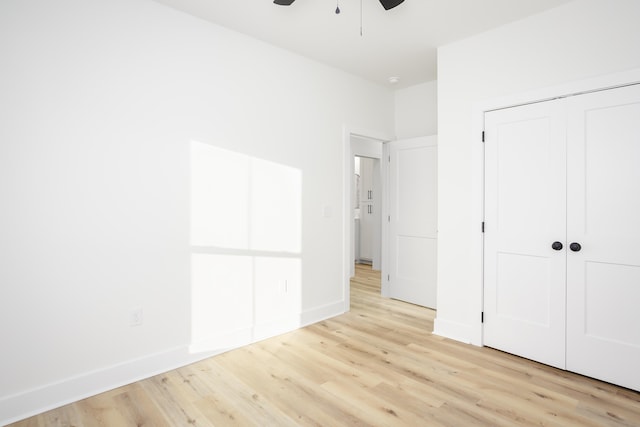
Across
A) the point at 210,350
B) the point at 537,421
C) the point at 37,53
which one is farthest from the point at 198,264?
the point at 537,421

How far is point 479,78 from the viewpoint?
9.98ft

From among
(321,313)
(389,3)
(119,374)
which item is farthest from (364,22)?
(119,374)

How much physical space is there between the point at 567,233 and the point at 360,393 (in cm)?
196

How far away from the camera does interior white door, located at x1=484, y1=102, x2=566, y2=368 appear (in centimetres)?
263

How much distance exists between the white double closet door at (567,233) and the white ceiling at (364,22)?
80 cm

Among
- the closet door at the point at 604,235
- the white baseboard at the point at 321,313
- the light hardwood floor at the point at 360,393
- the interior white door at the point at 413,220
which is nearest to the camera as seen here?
the light hardwood floor at the point at 360,393

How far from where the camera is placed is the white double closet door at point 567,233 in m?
2.34

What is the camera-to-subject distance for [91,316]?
2268 mm

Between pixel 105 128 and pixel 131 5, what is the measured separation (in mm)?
921

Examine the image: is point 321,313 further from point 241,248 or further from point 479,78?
point 479,78

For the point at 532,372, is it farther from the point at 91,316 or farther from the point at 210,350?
the point at 91,316

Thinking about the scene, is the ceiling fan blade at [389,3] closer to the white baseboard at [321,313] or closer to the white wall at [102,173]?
the white wall at [102,173]

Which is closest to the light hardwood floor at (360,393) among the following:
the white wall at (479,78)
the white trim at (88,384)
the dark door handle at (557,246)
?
the white trim at (88,384)

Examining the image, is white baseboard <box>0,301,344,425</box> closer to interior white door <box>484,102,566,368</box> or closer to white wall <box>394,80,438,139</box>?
interior white door <box>484,102,566,368</box>
